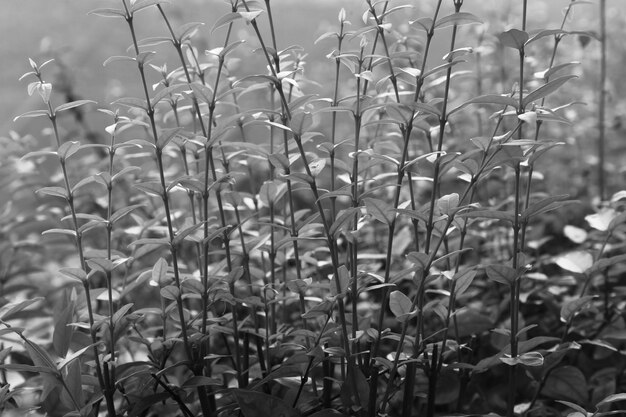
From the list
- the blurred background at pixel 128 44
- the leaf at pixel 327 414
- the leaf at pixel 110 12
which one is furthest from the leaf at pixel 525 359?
the blurred background at pixel 128 44

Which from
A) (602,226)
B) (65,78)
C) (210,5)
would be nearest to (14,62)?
(210,5)

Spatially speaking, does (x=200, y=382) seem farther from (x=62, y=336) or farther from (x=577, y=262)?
(x=577, y=262)

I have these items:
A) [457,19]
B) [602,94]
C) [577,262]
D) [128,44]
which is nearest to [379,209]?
[457,19]

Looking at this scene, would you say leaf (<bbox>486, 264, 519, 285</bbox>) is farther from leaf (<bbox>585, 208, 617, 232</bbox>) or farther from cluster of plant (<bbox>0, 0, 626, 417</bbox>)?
leaf (<bbox>585, 208, 617, 232</bbox>)

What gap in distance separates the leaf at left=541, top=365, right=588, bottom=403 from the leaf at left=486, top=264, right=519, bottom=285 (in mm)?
355

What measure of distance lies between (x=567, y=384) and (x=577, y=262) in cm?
22

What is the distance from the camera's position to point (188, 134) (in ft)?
3.40

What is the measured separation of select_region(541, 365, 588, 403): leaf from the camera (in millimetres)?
1257

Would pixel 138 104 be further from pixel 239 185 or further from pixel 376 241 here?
pixel 239 185

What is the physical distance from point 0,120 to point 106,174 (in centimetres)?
320

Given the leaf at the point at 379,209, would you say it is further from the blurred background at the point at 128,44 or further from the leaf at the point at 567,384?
the blurred background at the point at 128,44

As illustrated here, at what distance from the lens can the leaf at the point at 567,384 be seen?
1.26m

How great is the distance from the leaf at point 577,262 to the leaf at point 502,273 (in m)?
0.30

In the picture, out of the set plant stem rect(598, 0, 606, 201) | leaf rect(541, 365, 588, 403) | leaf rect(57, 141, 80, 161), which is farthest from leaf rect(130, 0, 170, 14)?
plant stem rect(598, 0, 606, 201)
